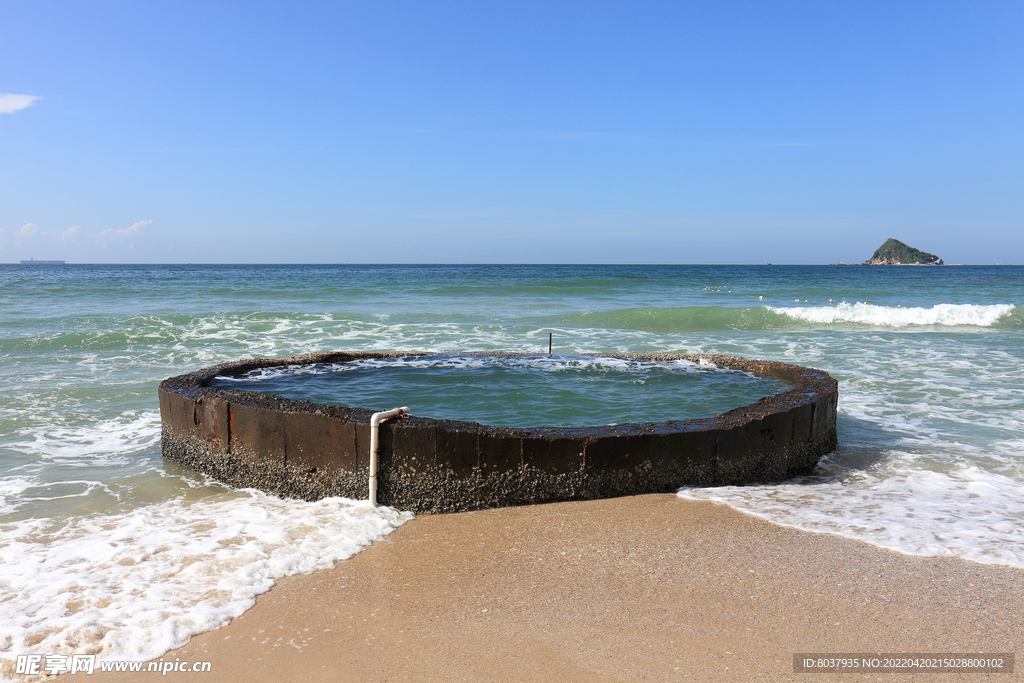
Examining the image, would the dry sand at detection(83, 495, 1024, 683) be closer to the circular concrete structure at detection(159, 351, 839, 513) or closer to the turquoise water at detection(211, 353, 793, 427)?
the circular concrete structure at detection(159, 351, 839, 513)

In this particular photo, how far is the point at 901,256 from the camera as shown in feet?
419

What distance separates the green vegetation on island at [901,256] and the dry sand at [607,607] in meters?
148

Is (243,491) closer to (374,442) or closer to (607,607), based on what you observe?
(374,442)

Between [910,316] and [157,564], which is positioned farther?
[910,316]

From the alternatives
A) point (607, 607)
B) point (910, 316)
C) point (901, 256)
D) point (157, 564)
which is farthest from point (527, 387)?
point (901, 256)

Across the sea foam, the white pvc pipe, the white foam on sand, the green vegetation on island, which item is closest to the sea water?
the white foam on sand

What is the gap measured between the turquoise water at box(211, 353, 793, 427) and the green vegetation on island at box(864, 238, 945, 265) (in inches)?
5680

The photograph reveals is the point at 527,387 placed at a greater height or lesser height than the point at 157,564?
greater

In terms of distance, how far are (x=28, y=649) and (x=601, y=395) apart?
17.1 ft

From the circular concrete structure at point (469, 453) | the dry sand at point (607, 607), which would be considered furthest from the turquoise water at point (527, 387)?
the dry sand at point (607, 607)

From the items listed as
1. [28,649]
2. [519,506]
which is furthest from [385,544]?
[28,649]

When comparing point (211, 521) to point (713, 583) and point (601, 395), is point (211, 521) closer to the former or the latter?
point (713, 583)

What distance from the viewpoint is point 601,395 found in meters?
6.81

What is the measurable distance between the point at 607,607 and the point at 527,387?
13.4ft
